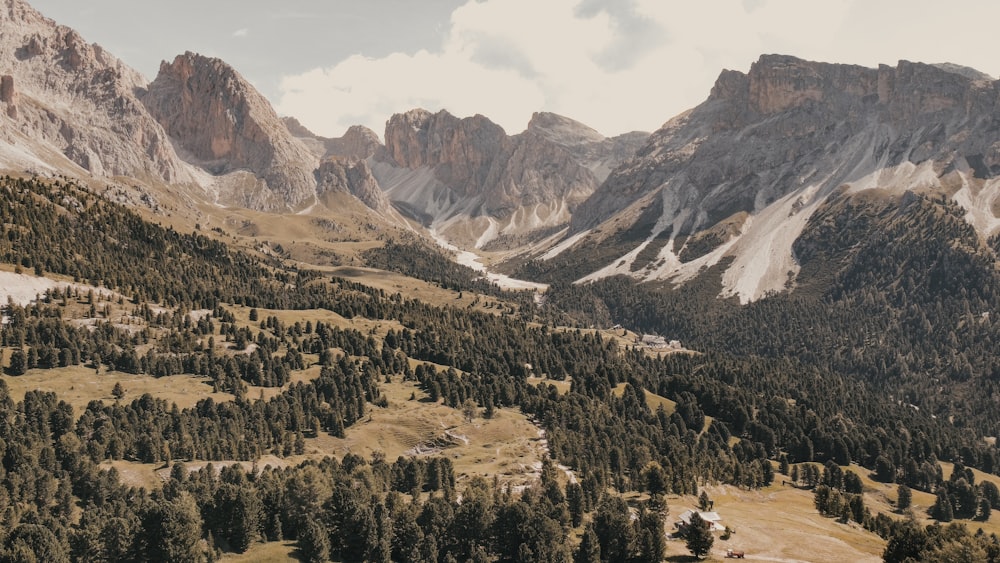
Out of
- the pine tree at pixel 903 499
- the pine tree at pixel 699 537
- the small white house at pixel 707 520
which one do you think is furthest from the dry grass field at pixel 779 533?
the pine tree at pixel 903 499

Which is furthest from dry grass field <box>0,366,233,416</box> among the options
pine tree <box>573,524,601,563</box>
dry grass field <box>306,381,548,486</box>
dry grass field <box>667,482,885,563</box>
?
dry grass field <box>667,482,885,563</box>

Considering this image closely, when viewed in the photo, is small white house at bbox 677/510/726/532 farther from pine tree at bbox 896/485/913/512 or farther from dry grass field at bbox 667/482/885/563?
pine tree at bbox 896/485/913/512

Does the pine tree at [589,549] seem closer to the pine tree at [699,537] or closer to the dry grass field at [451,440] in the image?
the pine tree at [699,537]

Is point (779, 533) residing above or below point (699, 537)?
below

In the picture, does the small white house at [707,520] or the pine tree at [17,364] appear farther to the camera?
the pine tree at [17,364]

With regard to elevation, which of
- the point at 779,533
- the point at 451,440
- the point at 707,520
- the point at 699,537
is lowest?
the point at 779,533

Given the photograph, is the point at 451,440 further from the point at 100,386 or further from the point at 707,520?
the point at 100,386

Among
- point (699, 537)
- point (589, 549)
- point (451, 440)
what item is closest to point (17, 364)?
point (451, 440)

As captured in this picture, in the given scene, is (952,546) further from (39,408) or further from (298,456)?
(39,408)

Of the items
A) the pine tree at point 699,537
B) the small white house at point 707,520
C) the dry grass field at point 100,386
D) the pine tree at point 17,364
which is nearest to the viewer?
the pine tree at point 699,537

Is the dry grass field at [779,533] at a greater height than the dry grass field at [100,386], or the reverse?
the dry grass field at [100,386]

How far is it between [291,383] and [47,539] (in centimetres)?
10145

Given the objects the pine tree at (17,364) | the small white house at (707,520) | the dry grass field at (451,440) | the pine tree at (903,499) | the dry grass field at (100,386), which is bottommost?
the pine tree at (903,499)

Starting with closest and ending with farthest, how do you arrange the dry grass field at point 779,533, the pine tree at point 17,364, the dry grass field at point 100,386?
the dry grass field at point 779,533, the dry grass field at point 100,386, the pine tree at point 17,364
